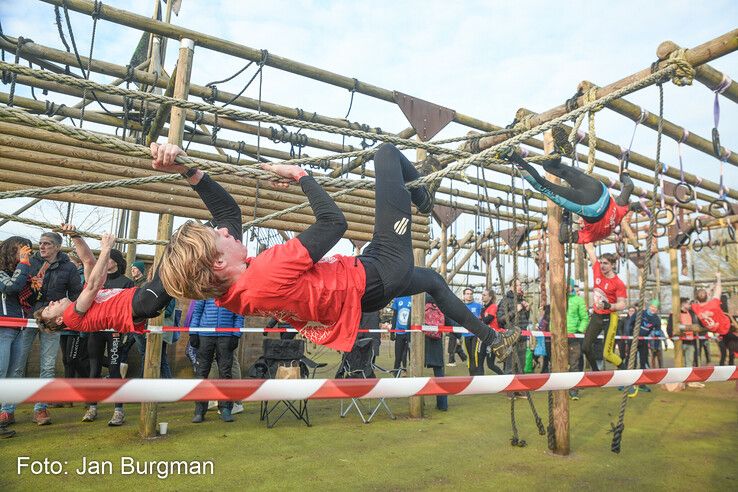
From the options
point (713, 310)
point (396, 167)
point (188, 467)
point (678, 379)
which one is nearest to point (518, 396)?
point (713, 310)

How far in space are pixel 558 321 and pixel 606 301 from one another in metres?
2.25

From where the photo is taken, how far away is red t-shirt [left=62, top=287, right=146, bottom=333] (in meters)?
2.53

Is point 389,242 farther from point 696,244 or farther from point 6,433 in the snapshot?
point 696,244

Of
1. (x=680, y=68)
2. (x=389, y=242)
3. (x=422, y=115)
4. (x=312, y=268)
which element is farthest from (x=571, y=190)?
(x=312, y=268)

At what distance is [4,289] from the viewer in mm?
4023

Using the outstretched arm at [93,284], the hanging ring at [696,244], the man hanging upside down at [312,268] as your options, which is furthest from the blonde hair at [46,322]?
the hanging ring at [696,244]

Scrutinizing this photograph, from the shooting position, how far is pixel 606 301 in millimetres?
6078

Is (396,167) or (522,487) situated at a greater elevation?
(396,167)

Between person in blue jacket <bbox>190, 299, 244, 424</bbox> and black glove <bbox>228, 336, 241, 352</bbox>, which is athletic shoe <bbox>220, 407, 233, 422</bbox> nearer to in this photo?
person in blue jacket <bbox>190, 299, 244, 424</bbox>

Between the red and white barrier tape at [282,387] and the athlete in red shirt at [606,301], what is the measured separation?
12.2 feet

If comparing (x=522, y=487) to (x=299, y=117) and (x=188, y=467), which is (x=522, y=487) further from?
(x=299, y=117)

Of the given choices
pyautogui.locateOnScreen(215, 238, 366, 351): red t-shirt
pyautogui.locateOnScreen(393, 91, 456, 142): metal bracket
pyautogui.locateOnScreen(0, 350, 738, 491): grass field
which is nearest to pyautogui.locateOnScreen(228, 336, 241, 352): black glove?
pyautogui.locateOnScreen(0, 350, 738, 491): grass field

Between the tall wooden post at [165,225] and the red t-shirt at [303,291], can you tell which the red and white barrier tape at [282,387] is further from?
the tall wooden post at [165,225]

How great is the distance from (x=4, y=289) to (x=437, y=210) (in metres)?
6.93
